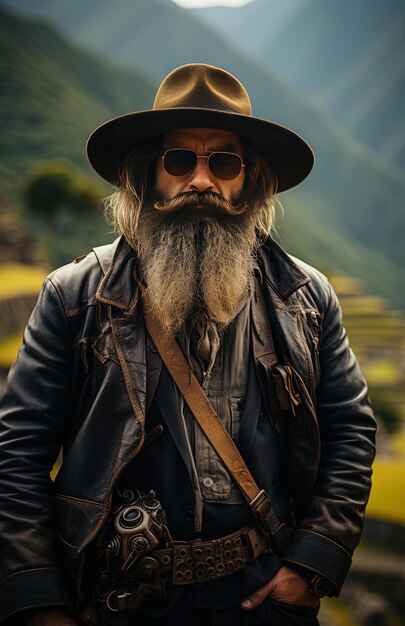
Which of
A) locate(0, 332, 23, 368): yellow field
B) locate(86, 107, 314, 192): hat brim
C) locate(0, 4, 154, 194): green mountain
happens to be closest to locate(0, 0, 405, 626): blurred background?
locate(0, 4, 154, 194): green mountain

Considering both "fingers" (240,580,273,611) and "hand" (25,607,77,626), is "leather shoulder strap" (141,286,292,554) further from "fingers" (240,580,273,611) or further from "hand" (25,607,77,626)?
"hand" (25,607,77,626)

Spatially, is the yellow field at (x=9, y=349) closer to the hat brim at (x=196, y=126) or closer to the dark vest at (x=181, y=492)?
the hat brim at (x=196, y=126)

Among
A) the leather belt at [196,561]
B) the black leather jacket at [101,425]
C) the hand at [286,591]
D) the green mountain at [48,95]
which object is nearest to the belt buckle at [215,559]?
the leather belt at [196,561]

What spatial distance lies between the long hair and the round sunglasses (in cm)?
16

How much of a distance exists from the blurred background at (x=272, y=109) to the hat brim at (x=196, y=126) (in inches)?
902

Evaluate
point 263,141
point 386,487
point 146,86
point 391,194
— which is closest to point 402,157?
point 391,194

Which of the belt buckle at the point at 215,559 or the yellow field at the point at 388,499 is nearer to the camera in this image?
the belt buckle at the point at 215,559

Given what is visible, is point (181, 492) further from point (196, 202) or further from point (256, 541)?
point (196, 202)

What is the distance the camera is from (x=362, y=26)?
91.2 meters

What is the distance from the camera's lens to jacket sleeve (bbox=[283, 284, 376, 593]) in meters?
2.14

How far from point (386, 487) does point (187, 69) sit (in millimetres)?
13263

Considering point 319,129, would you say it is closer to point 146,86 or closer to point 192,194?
point 146,86

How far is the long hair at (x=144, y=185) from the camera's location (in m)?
2.40

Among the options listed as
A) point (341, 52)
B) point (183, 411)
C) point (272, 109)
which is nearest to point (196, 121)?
point (183, 411)
